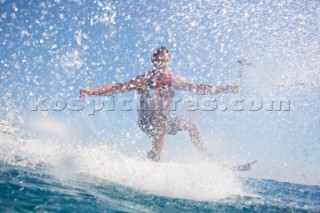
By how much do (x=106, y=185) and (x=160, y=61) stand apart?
11.9 feet

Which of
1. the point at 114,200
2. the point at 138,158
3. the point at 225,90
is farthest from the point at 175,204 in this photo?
the point at 225,90

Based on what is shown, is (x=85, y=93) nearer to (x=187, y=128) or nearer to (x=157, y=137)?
(x=157, y=137)

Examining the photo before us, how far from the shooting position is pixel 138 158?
278 inches

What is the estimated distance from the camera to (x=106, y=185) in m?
4.75

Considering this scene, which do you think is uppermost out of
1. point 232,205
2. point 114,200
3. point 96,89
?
point 96,89

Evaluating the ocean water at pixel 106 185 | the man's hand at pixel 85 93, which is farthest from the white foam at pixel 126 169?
the man's hand at pixel 85 93

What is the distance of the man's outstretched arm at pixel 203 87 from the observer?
23.9 feet

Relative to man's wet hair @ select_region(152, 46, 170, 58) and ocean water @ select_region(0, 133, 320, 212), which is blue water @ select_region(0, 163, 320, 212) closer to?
ocean water @ select_region(0, 133, 320, 212)

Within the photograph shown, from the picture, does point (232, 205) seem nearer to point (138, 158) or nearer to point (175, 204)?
point (175, 204)

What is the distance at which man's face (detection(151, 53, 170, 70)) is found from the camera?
712cm

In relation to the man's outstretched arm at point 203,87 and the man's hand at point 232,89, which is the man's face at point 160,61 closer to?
the man's outstretched arm at point 203,87

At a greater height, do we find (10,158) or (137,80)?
(137,80)

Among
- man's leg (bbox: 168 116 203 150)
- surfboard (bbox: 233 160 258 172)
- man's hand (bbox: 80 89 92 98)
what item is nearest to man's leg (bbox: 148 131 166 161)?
man's leg (bbox: 168 116 203 150)

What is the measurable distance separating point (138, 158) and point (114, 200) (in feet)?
11.1
